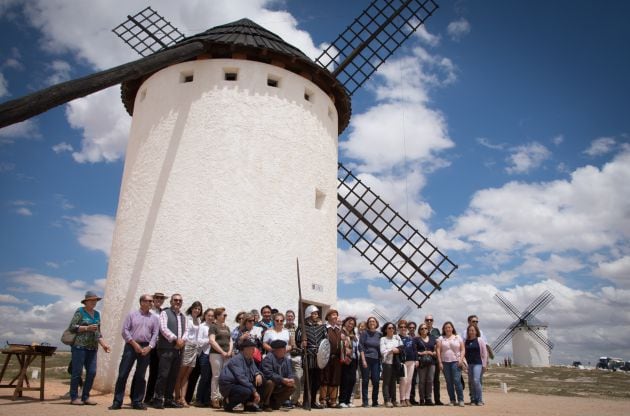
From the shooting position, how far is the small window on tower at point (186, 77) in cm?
1055

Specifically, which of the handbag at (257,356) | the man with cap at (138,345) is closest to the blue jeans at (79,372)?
the man with cap at (138,345)

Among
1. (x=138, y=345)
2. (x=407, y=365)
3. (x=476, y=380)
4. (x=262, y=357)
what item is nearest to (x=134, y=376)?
(x=138, y=345)

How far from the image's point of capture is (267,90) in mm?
10422

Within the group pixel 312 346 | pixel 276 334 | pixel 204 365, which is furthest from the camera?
pixel 312 346

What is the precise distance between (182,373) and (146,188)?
4.20m

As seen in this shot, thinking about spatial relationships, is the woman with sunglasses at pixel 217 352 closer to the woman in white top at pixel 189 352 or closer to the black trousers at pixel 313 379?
the woman in white top at pixel 189 352

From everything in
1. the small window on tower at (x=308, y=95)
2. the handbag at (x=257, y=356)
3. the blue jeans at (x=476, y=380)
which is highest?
the small window on tower at (x=308, y=95)

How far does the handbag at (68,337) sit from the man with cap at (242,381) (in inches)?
83.3

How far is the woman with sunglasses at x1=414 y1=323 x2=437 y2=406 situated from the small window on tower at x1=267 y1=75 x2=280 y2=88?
6.24m

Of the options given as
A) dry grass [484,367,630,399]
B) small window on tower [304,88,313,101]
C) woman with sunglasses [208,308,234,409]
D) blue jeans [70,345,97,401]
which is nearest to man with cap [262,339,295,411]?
woman with sunglasses [208,308,234,409]

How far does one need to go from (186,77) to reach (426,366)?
7.80 meters

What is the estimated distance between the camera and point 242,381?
5980 millimetres

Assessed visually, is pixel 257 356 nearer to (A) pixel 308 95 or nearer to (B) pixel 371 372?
(B) pixel 371 372

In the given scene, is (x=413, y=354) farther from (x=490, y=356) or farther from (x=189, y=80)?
(x=189, y=80)
